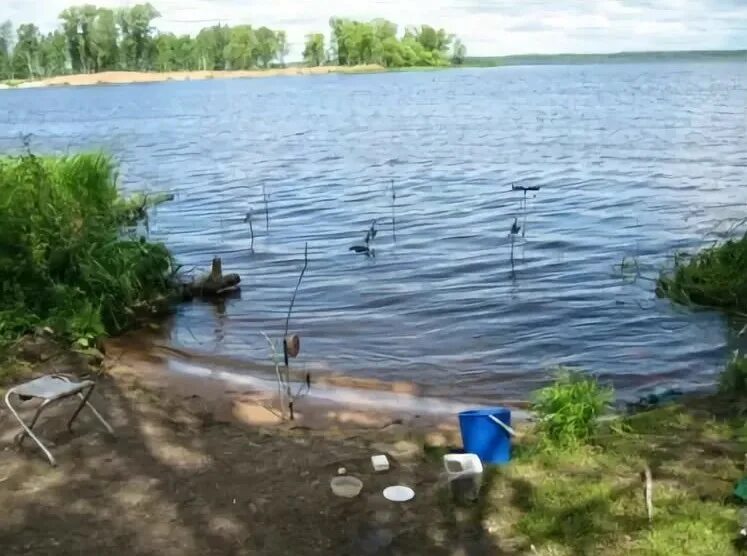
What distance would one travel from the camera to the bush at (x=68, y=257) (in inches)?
315

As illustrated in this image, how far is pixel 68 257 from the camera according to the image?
8.87 metres

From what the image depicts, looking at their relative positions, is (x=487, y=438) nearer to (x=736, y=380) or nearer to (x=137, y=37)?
(x=736, y=380)

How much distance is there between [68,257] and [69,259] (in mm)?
22

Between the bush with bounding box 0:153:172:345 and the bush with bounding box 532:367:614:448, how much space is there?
166 inches

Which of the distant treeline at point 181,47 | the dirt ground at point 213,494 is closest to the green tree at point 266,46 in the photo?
the distant treeline at point 181,47

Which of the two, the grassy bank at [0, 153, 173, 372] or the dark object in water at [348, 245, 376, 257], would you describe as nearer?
the grassy bank at [0, 153, 173, 372]

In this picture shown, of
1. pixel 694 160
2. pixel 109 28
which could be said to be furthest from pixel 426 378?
pixel 109 28

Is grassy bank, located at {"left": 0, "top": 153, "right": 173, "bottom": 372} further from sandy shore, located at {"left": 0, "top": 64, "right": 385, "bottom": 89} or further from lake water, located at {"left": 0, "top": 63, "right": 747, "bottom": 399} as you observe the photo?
sandy shore, located at {"left": 0, "top": 64, "right": 385, "bottom": 89}

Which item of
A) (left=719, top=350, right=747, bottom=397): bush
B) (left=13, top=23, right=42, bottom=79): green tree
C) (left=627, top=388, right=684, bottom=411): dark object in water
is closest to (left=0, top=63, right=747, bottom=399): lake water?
(left=627, top=388, right=684, bottom=411): dark object in water

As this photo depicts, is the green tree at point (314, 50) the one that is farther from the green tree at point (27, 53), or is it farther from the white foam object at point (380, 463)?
the white foam object at point (380, 463)

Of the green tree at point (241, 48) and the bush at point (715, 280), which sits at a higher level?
the green tree at point (241, 48)

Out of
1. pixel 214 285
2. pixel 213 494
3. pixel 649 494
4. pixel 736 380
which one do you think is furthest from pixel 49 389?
pixel 214 285

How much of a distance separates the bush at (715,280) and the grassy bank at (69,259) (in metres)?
5.74

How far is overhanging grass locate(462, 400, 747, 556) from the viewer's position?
12.2 ft
